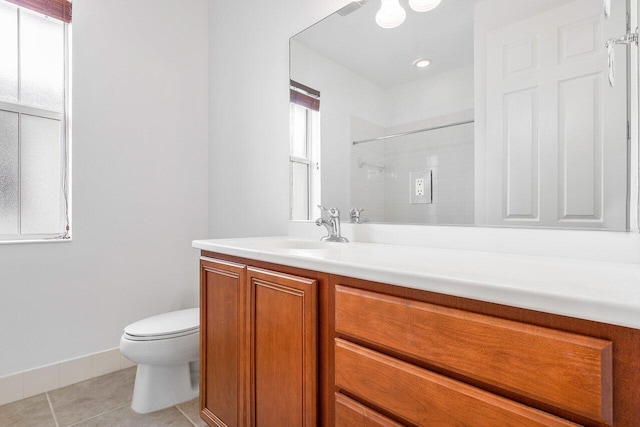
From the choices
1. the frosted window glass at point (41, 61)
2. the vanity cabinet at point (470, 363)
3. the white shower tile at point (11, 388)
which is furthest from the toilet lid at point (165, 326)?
the frosted window glass at point (41, 61)

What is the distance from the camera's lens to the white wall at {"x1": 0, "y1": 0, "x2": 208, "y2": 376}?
1.82 meters

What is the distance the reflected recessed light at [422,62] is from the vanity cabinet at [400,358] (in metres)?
0.99

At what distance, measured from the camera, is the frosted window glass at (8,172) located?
5.86 ft

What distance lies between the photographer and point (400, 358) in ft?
2.42

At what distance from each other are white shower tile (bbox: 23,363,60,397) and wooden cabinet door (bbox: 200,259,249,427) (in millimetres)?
1038

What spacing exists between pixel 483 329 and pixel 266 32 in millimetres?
2062

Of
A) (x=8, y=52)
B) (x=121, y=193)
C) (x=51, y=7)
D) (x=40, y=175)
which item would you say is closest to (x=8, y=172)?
(x=40, y=175)

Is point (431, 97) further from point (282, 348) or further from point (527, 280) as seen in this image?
point (282, 348)

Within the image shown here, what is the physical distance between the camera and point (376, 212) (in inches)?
59.2

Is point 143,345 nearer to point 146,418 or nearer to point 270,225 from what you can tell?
point 146,418

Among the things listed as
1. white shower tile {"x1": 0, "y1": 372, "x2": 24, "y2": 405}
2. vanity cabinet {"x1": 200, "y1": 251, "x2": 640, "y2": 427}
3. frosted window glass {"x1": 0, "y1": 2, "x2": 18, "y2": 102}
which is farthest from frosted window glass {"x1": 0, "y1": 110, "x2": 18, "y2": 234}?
vanity cabinet {"x1": 200, "y1": 251, "x2": 640, "y2": 427}

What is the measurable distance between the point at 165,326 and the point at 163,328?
30 mm

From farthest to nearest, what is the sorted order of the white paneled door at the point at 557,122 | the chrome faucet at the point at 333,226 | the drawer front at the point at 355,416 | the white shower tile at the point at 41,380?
the white shower tile at the point at 41,380
the chrome faucet at the point at 333,226
the white paneled door at the point at 557,122
the drawer front at the point at 355,416

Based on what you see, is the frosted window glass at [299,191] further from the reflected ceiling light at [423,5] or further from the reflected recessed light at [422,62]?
the reflected ceiling light at [423,5]
